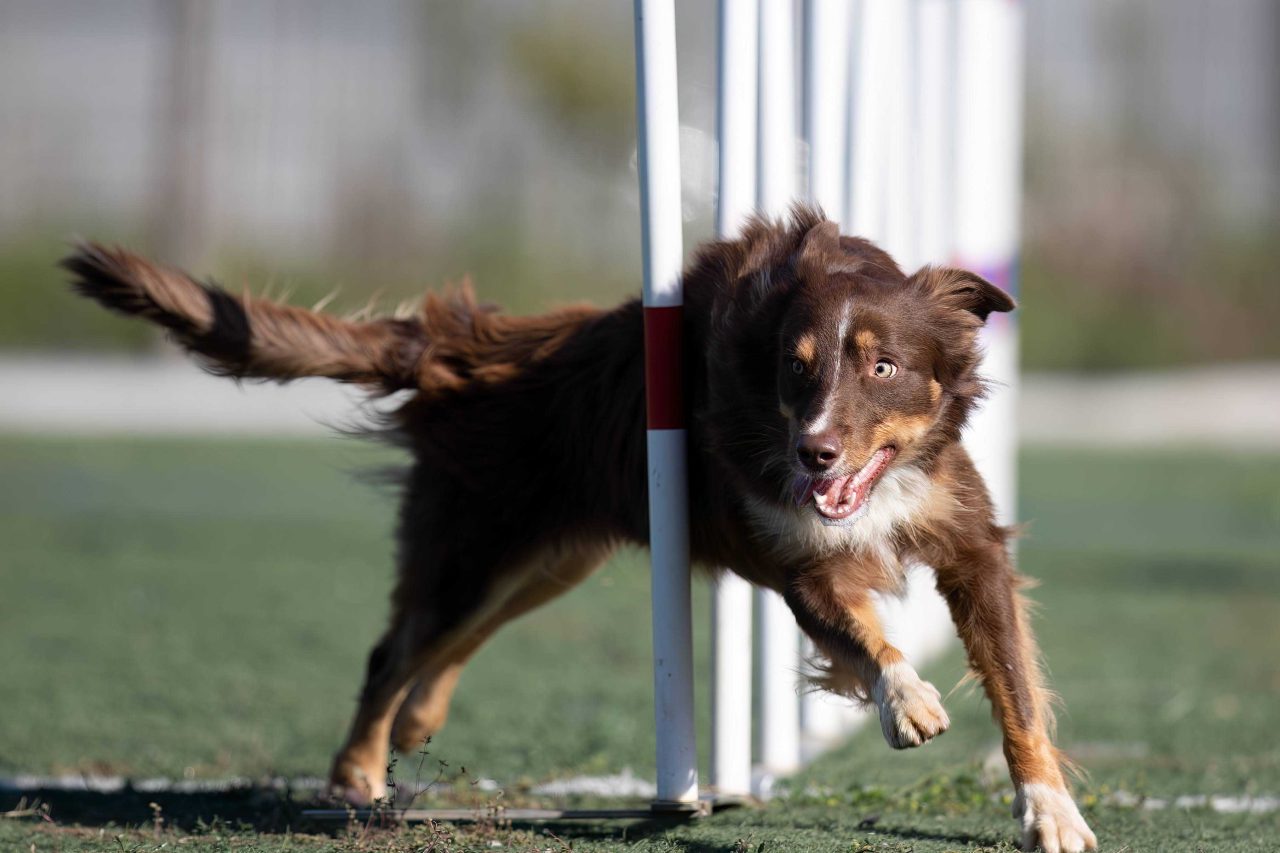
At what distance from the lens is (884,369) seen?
3.70m

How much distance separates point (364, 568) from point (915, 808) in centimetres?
699

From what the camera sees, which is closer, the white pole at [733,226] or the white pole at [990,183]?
the white pole at [733,226]

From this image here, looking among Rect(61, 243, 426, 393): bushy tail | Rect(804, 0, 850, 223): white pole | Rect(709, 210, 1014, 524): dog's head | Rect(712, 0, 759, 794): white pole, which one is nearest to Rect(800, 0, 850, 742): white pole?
Rect(804, 0, 850, 223): white pole

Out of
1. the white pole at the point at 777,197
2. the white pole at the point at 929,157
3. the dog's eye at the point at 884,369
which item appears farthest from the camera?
the white pole at the point at 929,157

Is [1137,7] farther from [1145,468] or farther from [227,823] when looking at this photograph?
[227,823]

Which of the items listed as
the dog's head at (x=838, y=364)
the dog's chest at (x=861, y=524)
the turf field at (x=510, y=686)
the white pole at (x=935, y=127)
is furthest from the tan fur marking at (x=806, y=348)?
the white pole at (x=935, y=127)

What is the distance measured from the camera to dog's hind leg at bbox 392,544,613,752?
4.86 meters

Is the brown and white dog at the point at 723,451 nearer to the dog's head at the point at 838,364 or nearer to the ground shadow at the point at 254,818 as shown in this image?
the dog's head at the point at 838,364

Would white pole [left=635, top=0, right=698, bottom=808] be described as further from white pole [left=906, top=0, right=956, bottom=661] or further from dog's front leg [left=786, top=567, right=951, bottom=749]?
white pole [left=906, top=0, right=956, bottom=661]

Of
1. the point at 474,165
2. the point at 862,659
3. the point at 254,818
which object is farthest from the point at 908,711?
the point at 474,165

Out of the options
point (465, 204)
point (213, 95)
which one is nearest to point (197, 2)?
point (213, 95)

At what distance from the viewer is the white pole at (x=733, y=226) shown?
4160 millimetres

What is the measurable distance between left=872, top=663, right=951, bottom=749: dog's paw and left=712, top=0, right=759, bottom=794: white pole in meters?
0.77

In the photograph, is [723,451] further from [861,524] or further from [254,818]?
[254,818]
